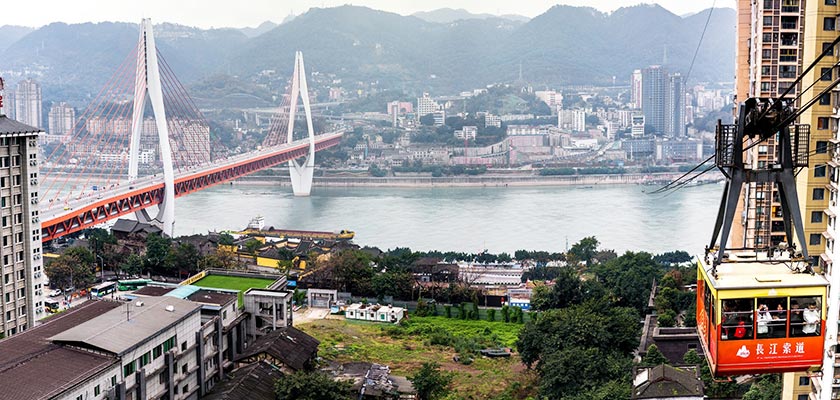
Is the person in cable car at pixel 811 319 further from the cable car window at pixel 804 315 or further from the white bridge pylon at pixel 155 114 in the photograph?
the white bridge pylon at pixel 155 114

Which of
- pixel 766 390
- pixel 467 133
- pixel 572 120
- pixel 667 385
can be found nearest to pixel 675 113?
pixel 572 120

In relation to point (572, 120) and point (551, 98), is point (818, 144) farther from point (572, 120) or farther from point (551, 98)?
point (551, 98)

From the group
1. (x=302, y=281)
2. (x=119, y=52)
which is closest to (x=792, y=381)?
(x=302, y=281)

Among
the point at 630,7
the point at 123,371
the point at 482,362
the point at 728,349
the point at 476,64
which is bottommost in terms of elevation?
the point at 482,362

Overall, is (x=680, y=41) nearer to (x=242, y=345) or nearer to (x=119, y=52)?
(x=119, y=52)

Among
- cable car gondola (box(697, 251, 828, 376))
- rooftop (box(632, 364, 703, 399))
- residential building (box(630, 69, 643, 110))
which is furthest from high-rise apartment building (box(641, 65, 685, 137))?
cable car gondola (box(697, 251, 828, 376))
